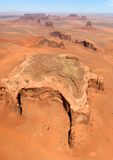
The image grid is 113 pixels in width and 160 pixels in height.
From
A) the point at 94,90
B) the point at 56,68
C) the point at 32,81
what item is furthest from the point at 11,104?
the point at 94,90

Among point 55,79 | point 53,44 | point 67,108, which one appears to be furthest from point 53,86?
point 53,44

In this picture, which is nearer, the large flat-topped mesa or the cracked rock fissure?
the cracked rock fissure

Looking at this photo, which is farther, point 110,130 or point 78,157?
point 110,130

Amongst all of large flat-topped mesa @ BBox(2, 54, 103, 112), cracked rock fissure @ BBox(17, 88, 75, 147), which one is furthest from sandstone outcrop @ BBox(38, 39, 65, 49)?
cracked rock fissure @ BBox(17, 88, 75, 147)

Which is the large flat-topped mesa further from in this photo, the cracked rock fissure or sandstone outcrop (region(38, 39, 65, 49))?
sandstone outcrop (region(38, 39, 65, 49))

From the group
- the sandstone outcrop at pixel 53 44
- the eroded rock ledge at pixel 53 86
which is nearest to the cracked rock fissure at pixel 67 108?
the eroded rock ledge at pixel 53 86

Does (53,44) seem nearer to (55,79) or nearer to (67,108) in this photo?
(55,79)

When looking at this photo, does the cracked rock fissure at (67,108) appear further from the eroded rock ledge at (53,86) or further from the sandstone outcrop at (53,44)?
the sandstone outcrop at (53,44)

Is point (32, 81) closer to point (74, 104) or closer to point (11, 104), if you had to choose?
point (11, 104)
